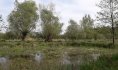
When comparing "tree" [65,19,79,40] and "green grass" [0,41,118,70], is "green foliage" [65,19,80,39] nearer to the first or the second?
"tree" [65,19,79,40]

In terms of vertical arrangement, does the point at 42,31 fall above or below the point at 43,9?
below

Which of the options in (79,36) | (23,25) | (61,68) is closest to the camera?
(61,68)

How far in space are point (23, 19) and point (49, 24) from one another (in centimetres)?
697

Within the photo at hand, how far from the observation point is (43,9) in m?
70.0

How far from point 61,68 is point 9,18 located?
187ft

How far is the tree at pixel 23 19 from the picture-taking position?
222 feet

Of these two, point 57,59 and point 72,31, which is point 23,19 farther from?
point 57,59

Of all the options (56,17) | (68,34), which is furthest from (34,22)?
(68,34)

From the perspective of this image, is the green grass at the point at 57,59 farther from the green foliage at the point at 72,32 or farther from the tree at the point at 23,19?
the green foliage at the point at 72,32

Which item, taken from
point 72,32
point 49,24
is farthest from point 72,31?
point 49,24

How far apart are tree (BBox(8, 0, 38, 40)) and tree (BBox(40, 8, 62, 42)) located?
2800 mm

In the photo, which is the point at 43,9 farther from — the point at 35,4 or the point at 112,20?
the point at 112,20

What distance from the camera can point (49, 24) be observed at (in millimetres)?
68062

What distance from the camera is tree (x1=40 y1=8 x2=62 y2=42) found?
67500 millimetres
